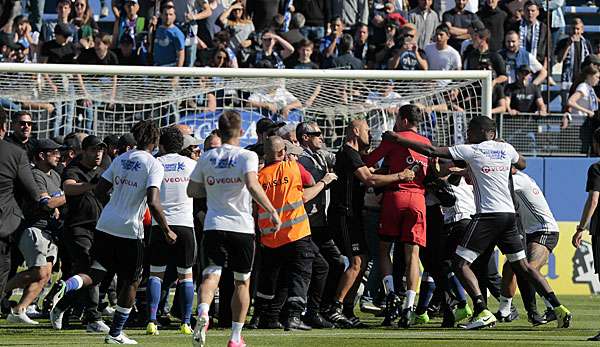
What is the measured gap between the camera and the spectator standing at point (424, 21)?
2544 cm

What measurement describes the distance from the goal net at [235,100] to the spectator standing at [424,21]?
16.1 ft

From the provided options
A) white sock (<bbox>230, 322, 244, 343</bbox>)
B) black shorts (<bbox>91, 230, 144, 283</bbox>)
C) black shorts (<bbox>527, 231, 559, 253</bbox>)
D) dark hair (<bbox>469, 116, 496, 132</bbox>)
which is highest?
dark hair (<bbox>469, 116, 496, 132</bbox>)

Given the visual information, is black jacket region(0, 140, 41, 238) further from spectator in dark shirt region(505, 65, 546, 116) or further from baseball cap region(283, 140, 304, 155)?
spectator in dark shirt region(505, 65, 546, 116)

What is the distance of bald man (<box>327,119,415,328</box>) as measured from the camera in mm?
14750

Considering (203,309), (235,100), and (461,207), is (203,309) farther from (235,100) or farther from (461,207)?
(235,100)

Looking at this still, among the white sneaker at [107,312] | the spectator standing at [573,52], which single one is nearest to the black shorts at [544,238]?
the white sneaker at [107,312]

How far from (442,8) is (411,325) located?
12.7m

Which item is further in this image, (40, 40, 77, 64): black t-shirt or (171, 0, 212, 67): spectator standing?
(171, 0, 212, 67): spectator standing

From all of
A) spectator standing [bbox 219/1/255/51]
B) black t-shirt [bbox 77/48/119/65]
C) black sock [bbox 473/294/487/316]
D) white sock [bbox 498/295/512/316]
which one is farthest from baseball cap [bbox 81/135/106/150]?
spectator standing [bbox 219/1/255/51]

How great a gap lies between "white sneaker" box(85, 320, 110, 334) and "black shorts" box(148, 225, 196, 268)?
0.88 m

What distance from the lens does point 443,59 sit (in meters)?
23.9

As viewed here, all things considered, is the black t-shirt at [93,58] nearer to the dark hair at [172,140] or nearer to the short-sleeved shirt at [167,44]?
the short-sleeved shirt at [167,44]

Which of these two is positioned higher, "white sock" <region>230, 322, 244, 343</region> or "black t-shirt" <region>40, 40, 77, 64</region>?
"black t-shirt" <region>40, 40, 77, 64</region>

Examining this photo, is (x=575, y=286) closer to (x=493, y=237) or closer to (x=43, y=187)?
(x=493, y=237)
